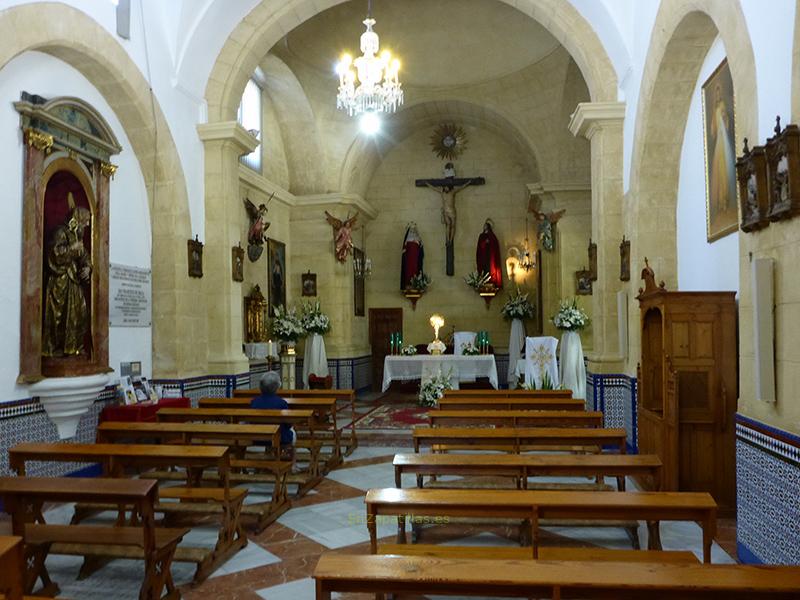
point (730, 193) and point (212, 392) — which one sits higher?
point (730, 193)

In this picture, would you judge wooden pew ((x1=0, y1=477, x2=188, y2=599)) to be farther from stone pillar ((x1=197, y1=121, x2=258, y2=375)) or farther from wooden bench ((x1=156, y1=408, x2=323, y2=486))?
stone pillar ((x1=197, y1=121, x2=258, y2=375))

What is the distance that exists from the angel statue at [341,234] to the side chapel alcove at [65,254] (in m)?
6.30

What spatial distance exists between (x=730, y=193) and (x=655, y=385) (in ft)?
6.78

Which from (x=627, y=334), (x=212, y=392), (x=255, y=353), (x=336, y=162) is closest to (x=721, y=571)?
(x=627, y=334)

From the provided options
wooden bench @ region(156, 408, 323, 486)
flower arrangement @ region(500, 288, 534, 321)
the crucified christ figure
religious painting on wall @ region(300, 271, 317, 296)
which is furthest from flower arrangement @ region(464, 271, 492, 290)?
wooden bench @ region(156, 408, 323, 486)

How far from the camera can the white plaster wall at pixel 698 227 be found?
238 inches

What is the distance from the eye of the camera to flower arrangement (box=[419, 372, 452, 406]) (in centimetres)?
1141

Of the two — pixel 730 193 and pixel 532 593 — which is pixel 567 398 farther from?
pixel 532 593

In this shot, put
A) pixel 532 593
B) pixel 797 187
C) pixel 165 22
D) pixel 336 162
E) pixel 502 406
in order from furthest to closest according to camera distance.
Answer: pixel 336 162, pixel 165 22, pixel 502 406, pixel 797 187, pixel 532 593

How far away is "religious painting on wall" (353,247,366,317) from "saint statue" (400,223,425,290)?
98 cm

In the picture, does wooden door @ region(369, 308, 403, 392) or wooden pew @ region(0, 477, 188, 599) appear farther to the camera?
wooden door @ region(369, 308, 403, 392)

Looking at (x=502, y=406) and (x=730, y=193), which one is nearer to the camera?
(x=730, y=193)

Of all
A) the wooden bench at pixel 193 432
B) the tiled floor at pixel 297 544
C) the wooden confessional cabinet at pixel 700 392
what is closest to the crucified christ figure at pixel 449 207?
the wooden confessional cabinet at pixel 700 392

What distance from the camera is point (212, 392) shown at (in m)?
8.84
